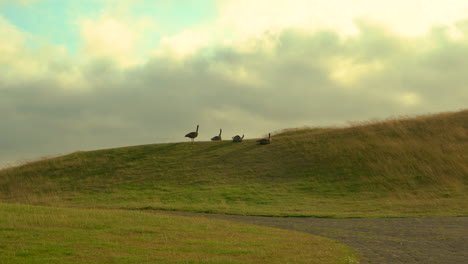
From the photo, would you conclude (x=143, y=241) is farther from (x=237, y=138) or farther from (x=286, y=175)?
(x=237, y=138)

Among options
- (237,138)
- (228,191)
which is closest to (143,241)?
(228,191)

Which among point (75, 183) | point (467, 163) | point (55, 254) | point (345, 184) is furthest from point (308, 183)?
point (55, 254)

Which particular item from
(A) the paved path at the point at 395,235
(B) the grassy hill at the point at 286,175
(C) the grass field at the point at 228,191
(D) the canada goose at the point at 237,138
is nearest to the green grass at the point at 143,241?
(C) the grass field at the point at 228,191

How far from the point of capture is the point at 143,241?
691 inches

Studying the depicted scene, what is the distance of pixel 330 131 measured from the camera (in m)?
60.1

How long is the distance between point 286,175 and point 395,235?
79.6ft

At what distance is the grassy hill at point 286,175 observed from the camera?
120 ft

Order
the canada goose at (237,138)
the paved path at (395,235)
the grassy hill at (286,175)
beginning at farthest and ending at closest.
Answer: the canada goose at (237,138)
the grassy hill at (286,175)
the paved path at (395,235)

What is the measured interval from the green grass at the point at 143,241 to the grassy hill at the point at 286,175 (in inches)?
427

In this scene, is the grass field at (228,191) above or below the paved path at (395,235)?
above

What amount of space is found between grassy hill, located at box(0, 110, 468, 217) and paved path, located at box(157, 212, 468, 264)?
330 cm

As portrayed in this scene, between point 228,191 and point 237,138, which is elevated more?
point 237,138

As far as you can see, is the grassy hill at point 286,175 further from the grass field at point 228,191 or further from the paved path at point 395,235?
the paved path at point 395,235

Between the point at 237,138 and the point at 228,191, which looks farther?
the point at 237,138
